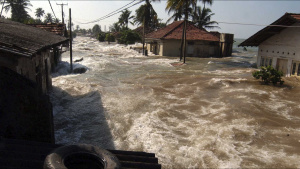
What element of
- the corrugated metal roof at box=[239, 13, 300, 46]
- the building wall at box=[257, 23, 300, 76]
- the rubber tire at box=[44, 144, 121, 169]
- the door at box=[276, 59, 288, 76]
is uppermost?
the corrugated metal roof at box=[239, 13, 300, 46]

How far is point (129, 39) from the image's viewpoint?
170 feet

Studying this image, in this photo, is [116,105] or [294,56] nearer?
[116,105]

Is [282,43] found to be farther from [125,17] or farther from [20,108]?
[125,17]

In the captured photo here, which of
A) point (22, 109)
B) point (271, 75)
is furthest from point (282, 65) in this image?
point (22, 109)

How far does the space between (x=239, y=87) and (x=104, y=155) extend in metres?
12.9

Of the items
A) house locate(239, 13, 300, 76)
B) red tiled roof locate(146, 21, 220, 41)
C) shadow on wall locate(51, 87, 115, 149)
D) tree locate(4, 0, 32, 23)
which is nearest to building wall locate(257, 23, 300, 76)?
house locate(239, 13, 300, 76)

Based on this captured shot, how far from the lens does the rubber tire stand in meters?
3.10

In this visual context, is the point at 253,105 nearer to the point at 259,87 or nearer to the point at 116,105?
the point at 259,87

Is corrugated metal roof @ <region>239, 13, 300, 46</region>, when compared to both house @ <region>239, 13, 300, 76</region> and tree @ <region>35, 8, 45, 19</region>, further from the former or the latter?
tree @ <region>35, 8, 45, 19</region>

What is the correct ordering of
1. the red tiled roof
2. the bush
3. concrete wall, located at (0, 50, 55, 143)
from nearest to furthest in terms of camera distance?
concrete wall, located at (0, 50, 55, 143)
the bush
the red tiled roof

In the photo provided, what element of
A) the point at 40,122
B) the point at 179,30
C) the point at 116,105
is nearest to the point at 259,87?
the point at 116,105

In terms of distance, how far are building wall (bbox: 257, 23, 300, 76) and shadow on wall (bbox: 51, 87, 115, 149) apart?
14727 millimetres

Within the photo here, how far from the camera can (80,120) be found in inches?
388

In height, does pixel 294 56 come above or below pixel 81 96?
above
